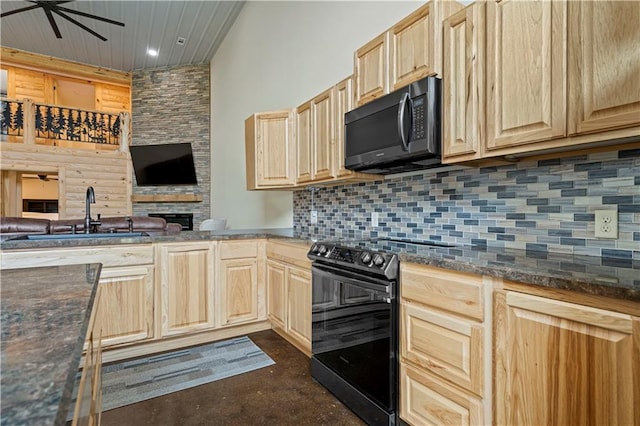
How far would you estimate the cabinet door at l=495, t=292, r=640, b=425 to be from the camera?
995 mm

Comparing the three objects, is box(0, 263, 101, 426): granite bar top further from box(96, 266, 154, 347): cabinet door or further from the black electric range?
box(96, 266, 154, 347): cabinet door

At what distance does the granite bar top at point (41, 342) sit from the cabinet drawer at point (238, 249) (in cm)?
186

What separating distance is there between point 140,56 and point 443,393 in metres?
8.46

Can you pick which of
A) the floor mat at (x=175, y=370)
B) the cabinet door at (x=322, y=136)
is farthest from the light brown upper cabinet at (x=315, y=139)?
the floor mat at (x=175, y=370)

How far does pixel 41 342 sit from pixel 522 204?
78.9 inches

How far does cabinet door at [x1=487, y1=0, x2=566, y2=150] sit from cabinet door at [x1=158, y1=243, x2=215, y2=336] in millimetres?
2335

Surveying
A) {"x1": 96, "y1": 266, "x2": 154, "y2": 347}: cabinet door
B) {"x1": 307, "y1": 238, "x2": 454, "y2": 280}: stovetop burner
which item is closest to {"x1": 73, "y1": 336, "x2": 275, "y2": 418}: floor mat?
{"x1": 96, "y1": 266, "x2": 154, "y2": 347}: cabinet door

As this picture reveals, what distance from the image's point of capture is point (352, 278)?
6.46 feet

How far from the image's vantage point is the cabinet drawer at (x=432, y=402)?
1428 millimetres

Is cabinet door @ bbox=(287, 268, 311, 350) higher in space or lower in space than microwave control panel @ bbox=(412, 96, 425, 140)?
lower

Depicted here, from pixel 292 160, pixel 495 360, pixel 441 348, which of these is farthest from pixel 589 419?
pixel 292 160

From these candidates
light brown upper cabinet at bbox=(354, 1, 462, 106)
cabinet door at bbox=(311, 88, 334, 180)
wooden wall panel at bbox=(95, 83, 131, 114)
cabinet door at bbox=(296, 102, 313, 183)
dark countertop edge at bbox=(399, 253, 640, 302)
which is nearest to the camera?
dark countertop edge at bbox=(399, 253, 640, 302)

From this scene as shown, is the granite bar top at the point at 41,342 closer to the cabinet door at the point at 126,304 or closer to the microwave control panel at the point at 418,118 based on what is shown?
the cabinet door at the point at 126,304

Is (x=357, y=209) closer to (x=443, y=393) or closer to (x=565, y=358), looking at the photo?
(x=443, y=393)
